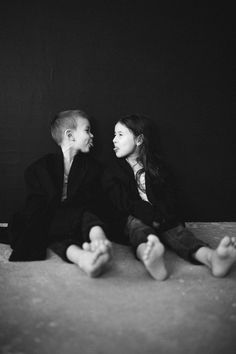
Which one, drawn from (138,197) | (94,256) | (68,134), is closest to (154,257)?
(94,256)

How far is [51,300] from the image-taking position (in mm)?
1203

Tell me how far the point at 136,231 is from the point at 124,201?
225 mm

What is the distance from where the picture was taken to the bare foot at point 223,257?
1.28m

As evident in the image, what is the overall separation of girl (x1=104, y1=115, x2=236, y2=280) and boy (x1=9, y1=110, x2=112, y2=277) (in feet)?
0.48

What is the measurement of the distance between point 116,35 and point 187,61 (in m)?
0.48

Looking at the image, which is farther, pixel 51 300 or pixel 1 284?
pixel 1 284

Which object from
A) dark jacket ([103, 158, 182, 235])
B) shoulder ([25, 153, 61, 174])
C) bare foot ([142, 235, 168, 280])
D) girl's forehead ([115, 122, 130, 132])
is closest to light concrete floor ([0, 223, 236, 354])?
bare foot ([142, 235, 168, 280])

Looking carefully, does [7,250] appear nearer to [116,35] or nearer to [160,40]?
Answer: [116,35]

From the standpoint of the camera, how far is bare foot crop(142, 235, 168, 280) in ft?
4.20

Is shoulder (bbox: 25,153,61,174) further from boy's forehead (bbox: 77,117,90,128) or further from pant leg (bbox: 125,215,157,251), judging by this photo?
pant leg (bbox: 125,215,157,251)

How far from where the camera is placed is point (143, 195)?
192 centimetres

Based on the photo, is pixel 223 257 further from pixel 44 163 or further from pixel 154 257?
pixel 44 163

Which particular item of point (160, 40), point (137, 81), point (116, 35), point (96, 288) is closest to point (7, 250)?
point (96, 288)

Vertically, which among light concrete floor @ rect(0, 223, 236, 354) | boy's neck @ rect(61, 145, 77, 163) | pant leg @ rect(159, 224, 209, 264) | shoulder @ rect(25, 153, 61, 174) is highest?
boy's neck @ rect(61, 145, 77, 163)
